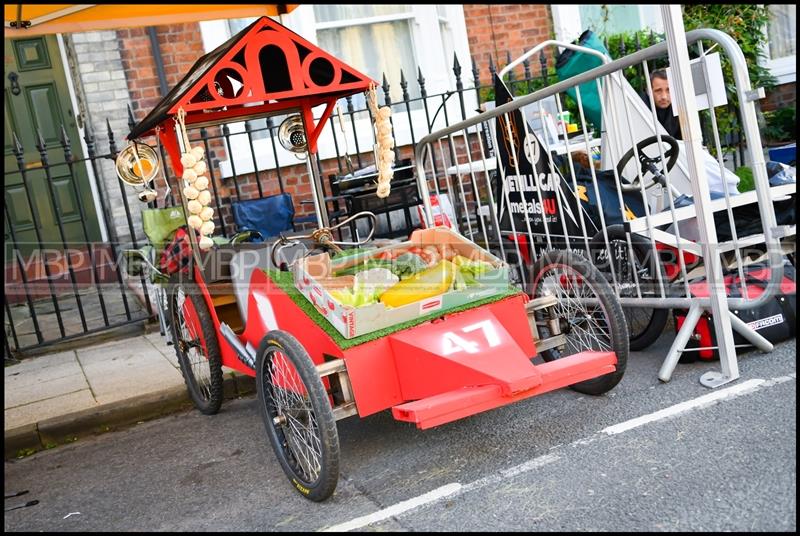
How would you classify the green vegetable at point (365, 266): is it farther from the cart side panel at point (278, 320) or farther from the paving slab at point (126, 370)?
the paving slab at point (126, 370)

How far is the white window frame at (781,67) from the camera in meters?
10.5

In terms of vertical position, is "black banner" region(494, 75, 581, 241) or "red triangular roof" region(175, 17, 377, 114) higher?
"red triangular roof" region(175, 17, 377, 114)

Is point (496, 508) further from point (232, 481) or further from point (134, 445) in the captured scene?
point (134, 445)

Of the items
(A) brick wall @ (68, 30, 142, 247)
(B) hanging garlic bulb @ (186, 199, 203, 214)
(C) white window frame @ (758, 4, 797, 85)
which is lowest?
(B) hanging garlic bulb @ (186, 199, 203, 214)

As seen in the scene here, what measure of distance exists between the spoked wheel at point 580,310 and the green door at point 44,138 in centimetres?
568

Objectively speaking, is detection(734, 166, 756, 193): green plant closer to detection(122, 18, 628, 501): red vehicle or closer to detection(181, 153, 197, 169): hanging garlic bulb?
detection(122, 18, 628, 501): red vehicle

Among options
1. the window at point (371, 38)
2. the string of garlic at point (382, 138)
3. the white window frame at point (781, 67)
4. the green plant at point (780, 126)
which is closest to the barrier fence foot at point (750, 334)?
the string of garlic at point (382, 138)

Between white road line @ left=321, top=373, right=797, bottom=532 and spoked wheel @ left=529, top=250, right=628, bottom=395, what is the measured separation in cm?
28

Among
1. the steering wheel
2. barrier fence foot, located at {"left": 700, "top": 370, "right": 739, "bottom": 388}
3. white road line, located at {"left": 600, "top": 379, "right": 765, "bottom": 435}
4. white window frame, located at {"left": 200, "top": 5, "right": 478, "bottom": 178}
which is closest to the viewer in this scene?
white road line, located at {"left": 600, "top": 379, "right": 765, "bottom": 435}

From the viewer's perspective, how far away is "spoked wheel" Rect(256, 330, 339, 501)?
3.13 meters

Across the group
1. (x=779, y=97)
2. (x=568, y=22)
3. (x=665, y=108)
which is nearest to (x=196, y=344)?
(x=665, y=108)

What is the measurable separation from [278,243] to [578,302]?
61.8 inches

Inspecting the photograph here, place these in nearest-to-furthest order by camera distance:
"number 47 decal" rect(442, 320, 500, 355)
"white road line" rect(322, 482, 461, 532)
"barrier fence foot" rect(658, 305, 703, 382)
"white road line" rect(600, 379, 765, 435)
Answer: "white road line" rect(322, 482, 461, 532)
"number 47 decal" rect(442, 320, 500, 355)
"white road line" rect(600, 379, 765, 435)
"barrier fence foot" rect(658, 305, 703, 382)

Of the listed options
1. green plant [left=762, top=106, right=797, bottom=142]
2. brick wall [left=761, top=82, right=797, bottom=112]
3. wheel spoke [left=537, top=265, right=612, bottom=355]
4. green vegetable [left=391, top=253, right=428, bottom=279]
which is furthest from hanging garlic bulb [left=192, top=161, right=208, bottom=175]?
brick wall [left=761, top=82, right=797, bottom=112]
